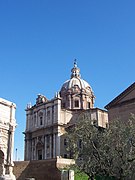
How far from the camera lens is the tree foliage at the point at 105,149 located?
65.6 ft

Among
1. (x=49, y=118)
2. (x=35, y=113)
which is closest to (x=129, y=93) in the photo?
(x=49, y=118)

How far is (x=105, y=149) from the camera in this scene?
2092 cm

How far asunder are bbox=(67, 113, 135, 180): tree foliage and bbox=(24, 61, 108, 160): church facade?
76.0ft

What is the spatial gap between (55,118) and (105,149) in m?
28.9

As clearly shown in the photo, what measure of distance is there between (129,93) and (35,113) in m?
22.3

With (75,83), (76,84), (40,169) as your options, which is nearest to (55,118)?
(76,84)

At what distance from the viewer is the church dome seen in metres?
56.5

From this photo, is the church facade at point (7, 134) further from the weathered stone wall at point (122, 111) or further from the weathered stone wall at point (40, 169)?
the weathered stone wall at point (122, 111)

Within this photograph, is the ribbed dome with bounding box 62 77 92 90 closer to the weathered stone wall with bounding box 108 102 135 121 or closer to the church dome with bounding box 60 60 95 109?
the church dome with bounding box 60 60 95 109

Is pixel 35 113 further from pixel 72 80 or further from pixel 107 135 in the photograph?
pixel 107 135

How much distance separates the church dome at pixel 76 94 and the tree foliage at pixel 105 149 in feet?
109

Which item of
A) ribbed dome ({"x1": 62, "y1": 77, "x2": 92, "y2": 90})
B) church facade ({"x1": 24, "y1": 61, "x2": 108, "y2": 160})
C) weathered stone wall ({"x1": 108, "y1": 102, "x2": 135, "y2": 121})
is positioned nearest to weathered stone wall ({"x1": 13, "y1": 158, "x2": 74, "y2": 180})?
weathered stone wall ({"x1": 108, "y1": 102, "x2": 135, "y2": 121})

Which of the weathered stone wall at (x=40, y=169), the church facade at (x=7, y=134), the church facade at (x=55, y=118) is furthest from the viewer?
the church facade at (x=55, y=118)

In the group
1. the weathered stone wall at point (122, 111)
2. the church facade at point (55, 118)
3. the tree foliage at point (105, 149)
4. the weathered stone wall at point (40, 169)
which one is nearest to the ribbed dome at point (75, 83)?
the church facade at point (55, 118)
